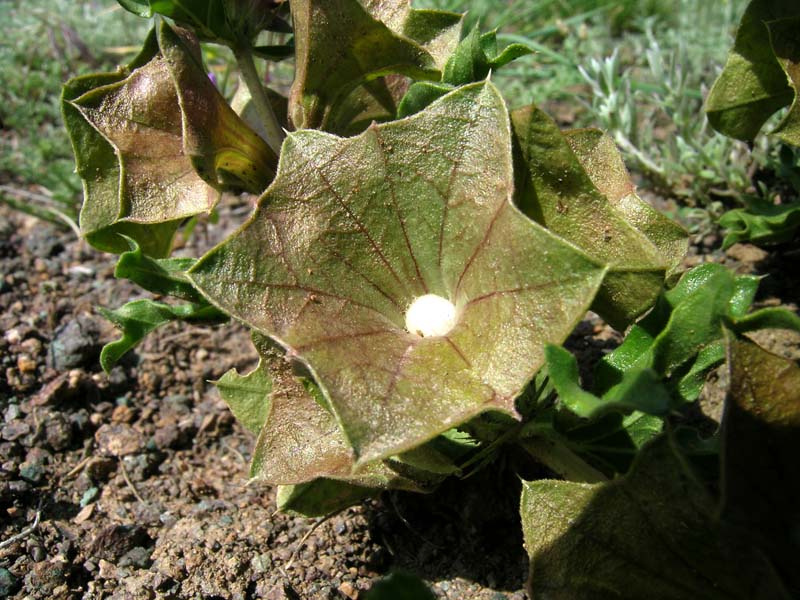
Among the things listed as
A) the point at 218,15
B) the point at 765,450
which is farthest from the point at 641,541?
the point at 218,15

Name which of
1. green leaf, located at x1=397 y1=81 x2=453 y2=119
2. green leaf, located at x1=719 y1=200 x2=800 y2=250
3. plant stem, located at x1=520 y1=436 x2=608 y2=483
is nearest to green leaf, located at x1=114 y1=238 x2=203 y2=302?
green leaf, located at x1=397 y1=81 x2=453 y2=119

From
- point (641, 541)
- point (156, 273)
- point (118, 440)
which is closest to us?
point (641, 541)

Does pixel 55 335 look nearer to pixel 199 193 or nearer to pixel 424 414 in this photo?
pixel 199 193

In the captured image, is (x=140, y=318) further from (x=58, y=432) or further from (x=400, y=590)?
(x=400, y=590)

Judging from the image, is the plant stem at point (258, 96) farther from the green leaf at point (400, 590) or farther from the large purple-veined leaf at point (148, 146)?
the green leaf at point (400, 590)

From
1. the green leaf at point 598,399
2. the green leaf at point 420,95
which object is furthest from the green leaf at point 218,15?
the green leaf at point 598,399

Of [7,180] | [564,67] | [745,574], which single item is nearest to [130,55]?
[7,180]
